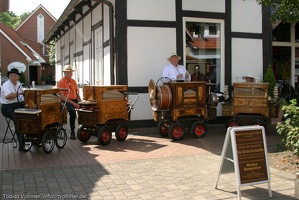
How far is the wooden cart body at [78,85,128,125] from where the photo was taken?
7.80 metres

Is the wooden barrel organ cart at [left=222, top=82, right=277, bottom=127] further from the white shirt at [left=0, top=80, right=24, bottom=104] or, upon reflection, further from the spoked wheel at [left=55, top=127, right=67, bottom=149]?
the white shirt at [left=0, top=80, right=24, bottom=104]

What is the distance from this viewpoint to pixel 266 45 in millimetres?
11219

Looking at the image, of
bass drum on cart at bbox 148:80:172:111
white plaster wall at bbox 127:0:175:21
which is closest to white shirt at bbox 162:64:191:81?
bass drum on cart at bbox 148:80:172:111

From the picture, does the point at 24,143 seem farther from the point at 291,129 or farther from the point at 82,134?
Answer: the point at 291,129

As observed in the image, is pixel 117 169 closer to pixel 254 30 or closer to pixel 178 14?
pixel 178 14

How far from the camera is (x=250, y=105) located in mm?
9125

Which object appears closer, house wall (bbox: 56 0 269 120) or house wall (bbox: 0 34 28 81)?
house wall (bbox: 56 0 269 120)

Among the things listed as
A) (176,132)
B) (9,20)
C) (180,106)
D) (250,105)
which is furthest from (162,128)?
(9,20)

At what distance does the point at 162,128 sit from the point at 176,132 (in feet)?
1.65

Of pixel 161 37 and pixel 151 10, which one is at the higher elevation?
pixel 151 10

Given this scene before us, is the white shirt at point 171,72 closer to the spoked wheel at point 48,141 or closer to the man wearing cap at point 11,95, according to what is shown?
the spoked wheel at point 48,141

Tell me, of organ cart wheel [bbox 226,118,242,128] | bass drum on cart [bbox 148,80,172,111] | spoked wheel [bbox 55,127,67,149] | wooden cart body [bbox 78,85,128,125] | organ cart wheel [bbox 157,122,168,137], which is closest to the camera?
spoked wheel [bbox 55,127,67,149]

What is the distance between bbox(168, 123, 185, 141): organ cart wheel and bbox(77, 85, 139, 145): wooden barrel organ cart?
104 centimetres

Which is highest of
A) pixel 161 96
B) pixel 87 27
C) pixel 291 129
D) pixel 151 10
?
pixel 87 27
